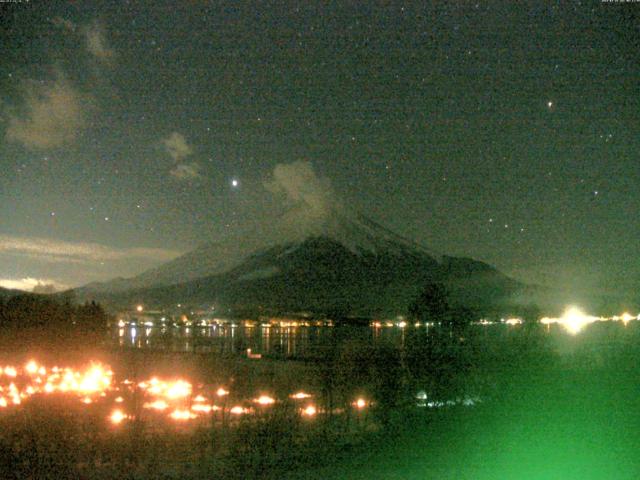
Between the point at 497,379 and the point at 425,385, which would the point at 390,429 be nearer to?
the point at 425,385

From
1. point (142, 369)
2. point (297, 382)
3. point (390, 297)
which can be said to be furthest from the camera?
point (390, 297)

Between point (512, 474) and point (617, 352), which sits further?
point (617, 352)

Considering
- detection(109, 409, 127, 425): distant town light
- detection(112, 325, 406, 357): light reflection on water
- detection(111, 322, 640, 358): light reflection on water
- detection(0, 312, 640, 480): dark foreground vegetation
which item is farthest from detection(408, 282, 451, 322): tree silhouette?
detection(109, 409, 127, 425): distant town light

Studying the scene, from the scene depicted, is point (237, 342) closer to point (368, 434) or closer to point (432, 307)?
point (432, 307)

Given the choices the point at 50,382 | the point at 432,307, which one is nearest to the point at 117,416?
the point at 50,382

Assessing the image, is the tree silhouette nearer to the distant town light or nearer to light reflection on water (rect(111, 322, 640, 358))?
light reflection on water (rect(111, 322, 640, 358))

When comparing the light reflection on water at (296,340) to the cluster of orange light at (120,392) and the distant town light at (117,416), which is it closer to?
the cluster of orange light at (120,392)

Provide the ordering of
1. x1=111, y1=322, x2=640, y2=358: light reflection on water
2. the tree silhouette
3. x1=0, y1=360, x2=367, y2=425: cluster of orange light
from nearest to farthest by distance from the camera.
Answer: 1. x1=0, y1=360, x2=367, y2=425: cluster of orange light
2. x1=111, y1=322, x2=640, y2=358: light reflection on water
3. the tree silhouette

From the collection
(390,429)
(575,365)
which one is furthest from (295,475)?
(575,365)
